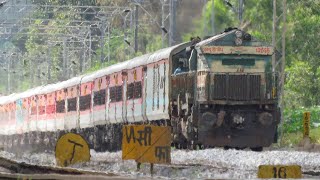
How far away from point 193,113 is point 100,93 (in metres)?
14.3

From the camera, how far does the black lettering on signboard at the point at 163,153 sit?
2022 centimetres

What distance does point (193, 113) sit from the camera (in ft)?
91.2

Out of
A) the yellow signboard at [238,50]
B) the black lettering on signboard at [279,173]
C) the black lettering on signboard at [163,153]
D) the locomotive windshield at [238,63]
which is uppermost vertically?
the yellow signboard at [238,50]

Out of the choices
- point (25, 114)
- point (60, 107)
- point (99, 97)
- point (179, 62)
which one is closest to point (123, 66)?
point (99, 97)

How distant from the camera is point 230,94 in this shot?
28094mm

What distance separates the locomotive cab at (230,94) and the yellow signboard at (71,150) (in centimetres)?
637

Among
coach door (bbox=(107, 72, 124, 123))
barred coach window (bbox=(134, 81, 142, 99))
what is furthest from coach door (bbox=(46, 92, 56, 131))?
barred coach window (bbox=(134, 81, 142, 99))

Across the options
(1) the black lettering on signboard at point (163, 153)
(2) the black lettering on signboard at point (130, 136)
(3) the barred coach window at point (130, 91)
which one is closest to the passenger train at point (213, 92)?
(3) the barred coach window at point (130, 91)

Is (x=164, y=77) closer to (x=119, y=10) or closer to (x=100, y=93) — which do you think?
(x=100, y=93)

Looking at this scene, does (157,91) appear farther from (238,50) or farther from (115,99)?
(115,99)

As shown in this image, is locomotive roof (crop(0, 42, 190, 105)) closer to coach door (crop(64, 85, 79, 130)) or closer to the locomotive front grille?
coach door (crop(64, 85, 79, 130))

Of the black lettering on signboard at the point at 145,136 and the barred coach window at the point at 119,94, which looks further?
the barred coach window at the point at 119,94

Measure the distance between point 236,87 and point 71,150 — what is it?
752 centimetres

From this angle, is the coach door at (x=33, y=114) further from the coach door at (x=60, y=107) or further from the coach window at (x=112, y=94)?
the coach window at (x=112, y=94)
